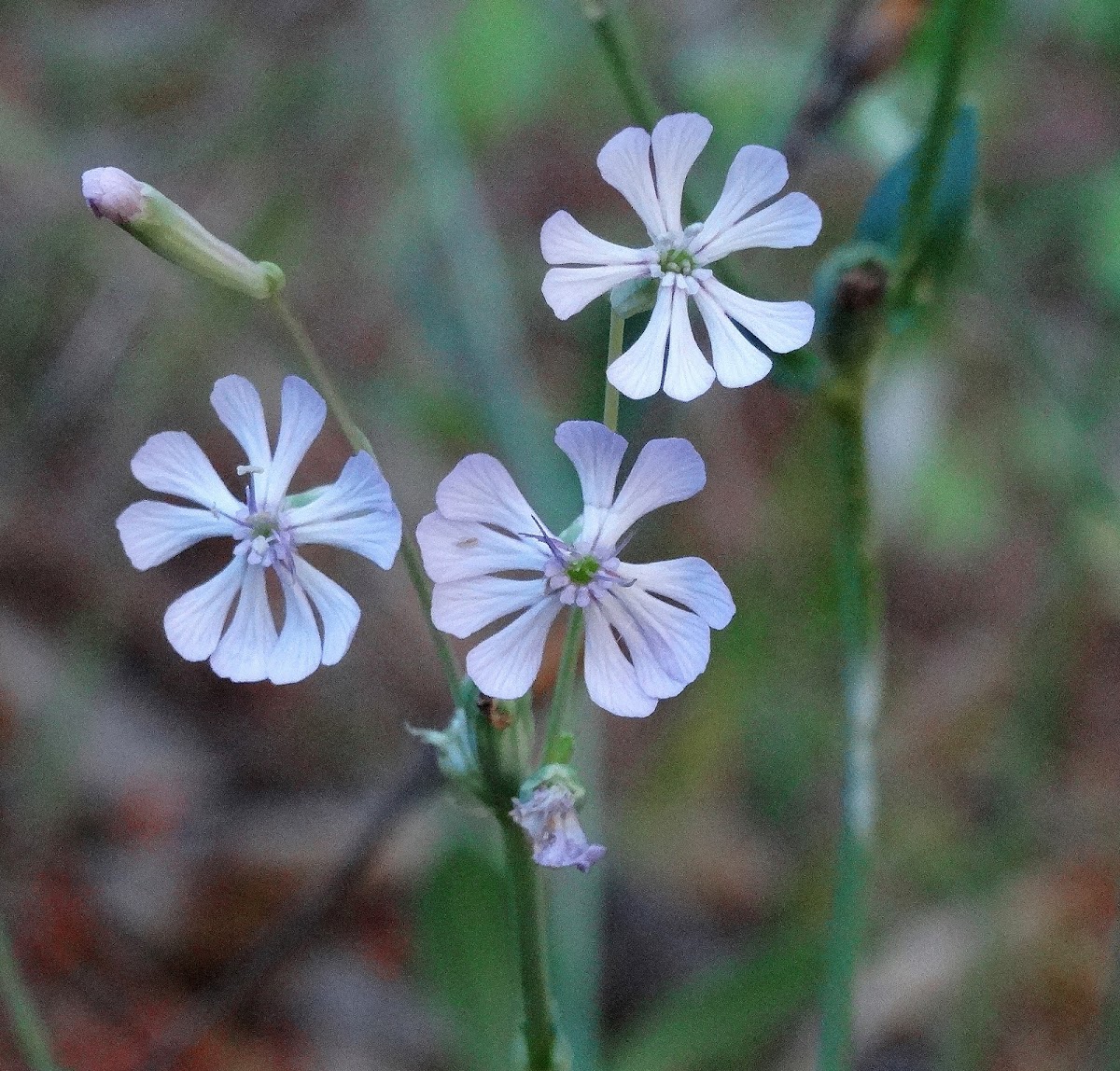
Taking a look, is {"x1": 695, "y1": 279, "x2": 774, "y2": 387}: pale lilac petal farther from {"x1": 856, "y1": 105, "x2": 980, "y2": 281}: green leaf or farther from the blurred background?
the blurred background

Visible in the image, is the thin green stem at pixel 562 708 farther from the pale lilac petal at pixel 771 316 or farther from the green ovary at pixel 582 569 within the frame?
the pale lilac petal at pixel 771 316

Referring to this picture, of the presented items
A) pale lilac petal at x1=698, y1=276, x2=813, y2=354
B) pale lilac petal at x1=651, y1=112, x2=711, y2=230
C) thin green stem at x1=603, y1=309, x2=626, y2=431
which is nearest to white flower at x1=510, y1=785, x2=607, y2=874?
thin green stem at x1=603, y1=309, x2=626, y2=431

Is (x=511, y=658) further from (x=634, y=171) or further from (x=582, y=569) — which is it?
(x=634, y=171)

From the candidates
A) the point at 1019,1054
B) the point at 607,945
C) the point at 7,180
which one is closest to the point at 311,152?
the point at 7,180

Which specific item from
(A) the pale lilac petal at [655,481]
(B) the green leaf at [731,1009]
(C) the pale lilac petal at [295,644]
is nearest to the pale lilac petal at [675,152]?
(A) the pale lilac petal at [655,481]

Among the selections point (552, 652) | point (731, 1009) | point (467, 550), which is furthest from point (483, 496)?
point (731, 1009)

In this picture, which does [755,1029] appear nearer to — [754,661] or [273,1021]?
[754,661]
